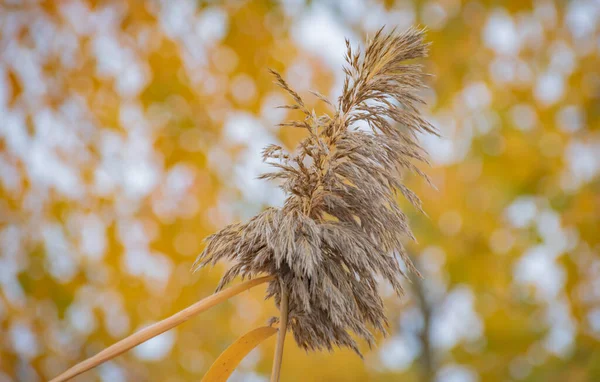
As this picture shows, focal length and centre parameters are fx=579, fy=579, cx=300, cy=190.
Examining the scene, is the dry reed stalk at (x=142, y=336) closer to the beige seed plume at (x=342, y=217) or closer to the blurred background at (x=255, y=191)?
the beige seed plume at (x=342, y=217)

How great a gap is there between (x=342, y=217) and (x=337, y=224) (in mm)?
26

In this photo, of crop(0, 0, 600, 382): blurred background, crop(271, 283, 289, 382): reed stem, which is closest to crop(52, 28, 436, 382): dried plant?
crop(271, 283, 289, 382): reed stem

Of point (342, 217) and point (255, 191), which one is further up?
point (255, 191)

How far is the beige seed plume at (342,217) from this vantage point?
518 millimetres

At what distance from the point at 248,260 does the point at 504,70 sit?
11.1 ft

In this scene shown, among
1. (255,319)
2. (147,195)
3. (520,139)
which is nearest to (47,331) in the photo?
(147,195)

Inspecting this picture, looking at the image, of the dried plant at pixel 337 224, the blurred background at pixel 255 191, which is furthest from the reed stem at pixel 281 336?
the blurred background at pixel 255 191

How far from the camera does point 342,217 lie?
57 centimetres

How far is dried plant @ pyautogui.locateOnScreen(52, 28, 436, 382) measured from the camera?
515 millimetres

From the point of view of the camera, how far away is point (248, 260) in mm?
537

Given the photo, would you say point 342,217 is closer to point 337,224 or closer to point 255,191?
point 337,224

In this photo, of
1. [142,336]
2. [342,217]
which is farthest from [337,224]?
[142,336]

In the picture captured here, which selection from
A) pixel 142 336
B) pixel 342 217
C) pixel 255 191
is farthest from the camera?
pixel 255 191

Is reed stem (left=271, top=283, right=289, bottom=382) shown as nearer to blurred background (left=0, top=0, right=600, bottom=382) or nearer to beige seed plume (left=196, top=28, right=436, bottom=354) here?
beige seed plume (left=196, top=28, right=436, bottom=354)
